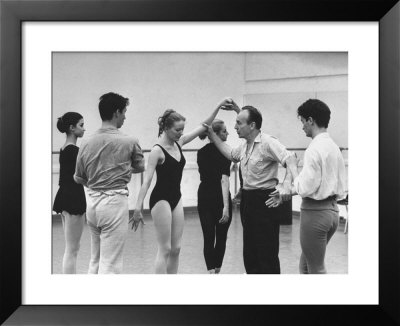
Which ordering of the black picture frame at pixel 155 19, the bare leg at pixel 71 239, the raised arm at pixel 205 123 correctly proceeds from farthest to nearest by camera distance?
the raised arm at pixel 205 123, the bare leg at pixel 71 239, the black picture frame at pixel 155 19

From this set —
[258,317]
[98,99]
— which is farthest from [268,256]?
[98,99]

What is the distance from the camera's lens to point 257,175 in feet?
17.0

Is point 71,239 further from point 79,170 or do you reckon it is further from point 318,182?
point 318,182

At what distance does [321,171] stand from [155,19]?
1341 millimetres

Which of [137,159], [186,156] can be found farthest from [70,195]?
[186,156]

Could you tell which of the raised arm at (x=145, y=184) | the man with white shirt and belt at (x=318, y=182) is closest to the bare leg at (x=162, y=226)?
the raised arm at (x=145, y=184)

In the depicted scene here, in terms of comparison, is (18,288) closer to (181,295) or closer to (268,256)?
(181,295)

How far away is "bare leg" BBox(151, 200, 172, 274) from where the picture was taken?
4.92 m

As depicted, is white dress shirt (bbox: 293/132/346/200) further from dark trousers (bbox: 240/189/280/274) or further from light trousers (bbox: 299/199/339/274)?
dark trousers (bbox: 240/189/280/274)

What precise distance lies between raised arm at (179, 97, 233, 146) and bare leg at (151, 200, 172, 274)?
1.34 feet

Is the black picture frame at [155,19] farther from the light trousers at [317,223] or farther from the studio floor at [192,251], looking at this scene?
the light trousers at [317,223]

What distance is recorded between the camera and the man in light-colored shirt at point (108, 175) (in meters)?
4.85

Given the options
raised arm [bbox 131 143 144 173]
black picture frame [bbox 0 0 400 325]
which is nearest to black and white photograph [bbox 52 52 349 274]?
raised arm [bbox 131 143 144 173]

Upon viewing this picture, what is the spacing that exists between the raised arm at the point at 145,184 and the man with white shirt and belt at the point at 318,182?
82 cm
